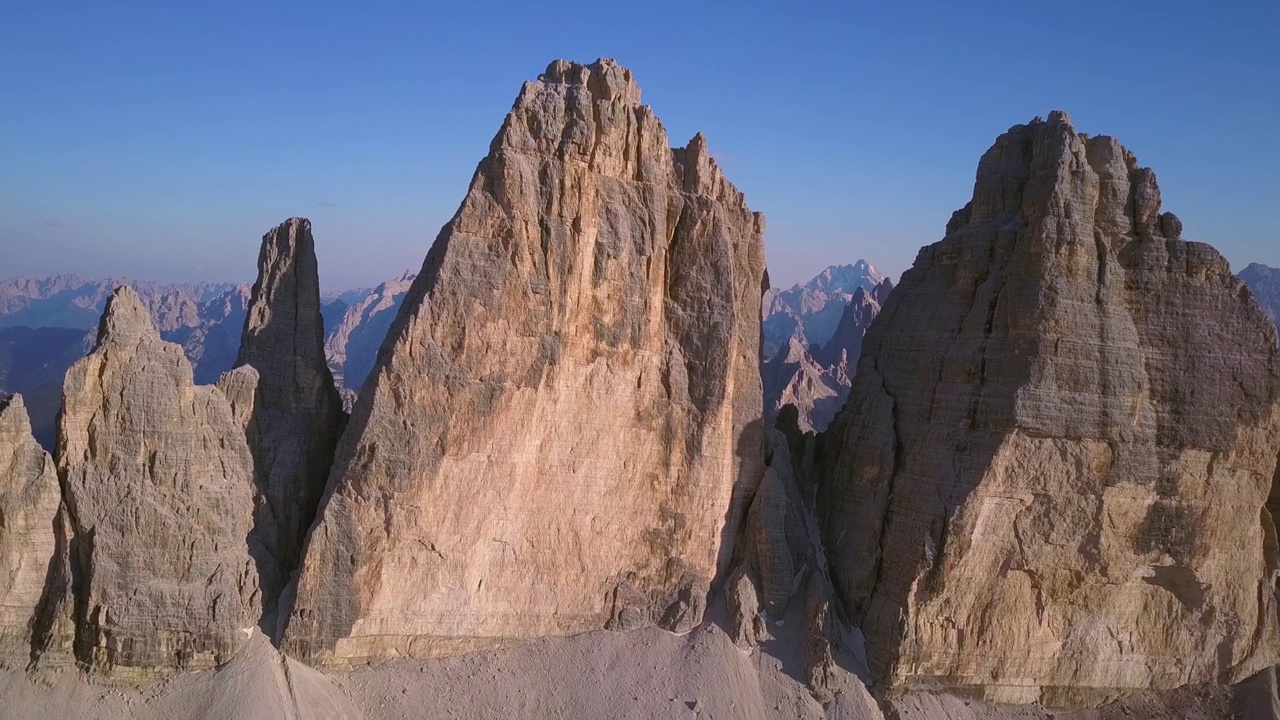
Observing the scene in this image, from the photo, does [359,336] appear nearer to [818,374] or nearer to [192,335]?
[192,335]

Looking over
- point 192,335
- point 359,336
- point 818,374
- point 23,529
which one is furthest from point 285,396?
point 359,336

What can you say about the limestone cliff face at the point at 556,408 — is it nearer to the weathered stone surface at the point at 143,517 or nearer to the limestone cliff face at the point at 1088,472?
the weathered stone surface at the point at 143,517

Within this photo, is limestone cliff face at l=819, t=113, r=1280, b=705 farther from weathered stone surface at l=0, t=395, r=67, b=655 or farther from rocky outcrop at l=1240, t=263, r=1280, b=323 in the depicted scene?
rocky outcrop at l=1240, t=263, r=1280, b=323

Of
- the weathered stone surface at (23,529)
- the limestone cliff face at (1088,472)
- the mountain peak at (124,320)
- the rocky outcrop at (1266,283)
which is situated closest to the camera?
the weathered stone surface at (23,529)

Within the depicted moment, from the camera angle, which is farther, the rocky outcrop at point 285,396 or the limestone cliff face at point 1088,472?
the limestone cliff face at point 1088,472

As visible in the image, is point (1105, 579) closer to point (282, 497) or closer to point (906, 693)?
point (906, 693)

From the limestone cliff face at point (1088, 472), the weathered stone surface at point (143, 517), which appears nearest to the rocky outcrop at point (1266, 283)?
the limestone cliff face at point (1088, 472)
